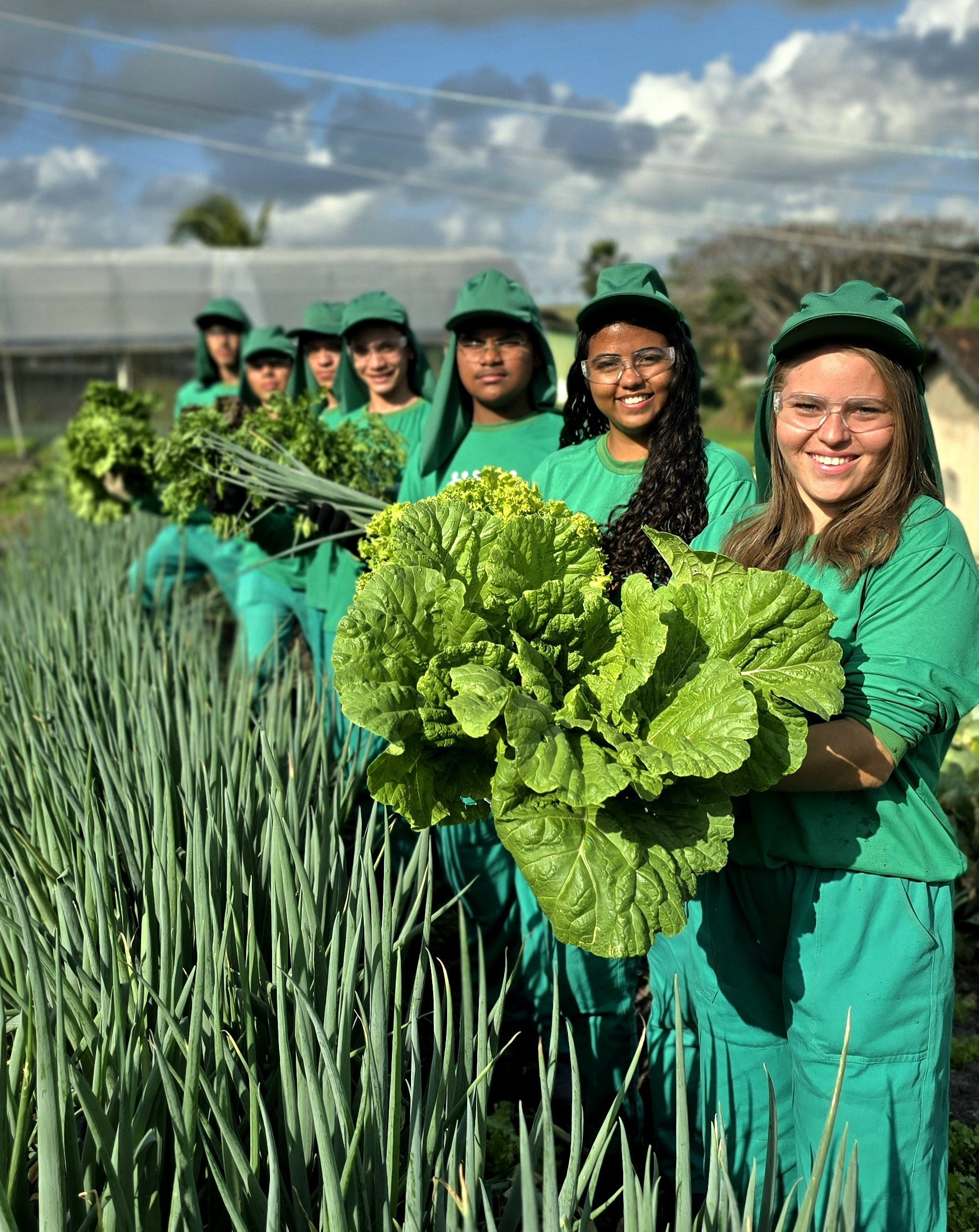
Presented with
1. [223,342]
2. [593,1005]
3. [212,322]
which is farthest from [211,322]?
[593,1005]

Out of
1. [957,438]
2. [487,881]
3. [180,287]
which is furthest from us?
[180,287]

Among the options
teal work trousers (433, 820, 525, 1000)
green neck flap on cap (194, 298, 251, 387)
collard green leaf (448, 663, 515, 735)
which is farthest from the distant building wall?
collard green leaf (448, 663, 515, 735)

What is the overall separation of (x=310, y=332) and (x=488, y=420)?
1807 mm

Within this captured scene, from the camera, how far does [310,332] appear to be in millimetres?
4172

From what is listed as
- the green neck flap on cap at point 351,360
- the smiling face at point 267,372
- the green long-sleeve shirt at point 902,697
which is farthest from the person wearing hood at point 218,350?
the green long-sleeve shirt at point 902,697

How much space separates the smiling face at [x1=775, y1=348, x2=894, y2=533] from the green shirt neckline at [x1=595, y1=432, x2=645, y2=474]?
467 millimetres

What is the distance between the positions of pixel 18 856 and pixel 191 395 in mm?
3958

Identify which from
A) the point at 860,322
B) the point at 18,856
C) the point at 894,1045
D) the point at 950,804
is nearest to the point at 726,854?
the point at 894,1045

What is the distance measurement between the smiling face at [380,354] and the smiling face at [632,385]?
5.20ft

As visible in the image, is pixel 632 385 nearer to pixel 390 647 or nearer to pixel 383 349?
pixel 390 647

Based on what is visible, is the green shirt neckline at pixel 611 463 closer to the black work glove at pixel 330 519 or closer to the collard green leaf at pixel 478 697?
the collard green leaf at pixel 478 697

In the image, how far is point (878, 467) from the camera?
1.38 meters

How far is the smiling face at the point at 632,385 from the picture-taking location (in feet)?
6.11

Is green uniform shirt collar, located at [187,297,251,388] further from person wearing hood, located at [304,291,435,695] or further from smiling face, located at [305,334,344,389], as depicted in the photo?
person wearing hood, located at [304,291,435,695]
